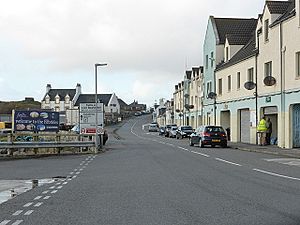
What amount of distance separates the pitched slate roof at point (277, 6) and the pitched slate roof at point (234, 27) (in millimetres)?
13568

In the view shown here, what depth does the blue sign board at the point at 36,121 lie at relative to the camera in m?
34.3

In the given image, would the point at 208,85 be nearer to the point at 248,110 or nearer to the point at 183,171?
the point at 248,110

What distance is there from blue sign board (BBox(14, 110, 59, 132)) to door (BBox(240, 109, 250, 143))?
1559cm

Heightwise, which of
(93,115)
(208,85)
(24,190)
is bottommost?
(24,190)

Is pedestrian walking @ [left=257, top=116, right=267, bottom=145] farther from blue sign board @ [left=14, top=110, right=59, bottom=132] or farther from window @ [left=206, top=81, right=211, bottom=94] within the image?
window @ [left=206, top=81, right=211, bottom=94]

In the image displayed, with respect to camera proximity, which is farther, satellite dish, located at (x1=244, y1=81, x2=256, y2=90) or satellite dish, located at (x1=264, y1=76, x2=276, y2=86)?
satellite dish, located at (x1=244, y1=81, x2=256, y2=90)

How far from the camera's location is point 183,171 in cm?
1864

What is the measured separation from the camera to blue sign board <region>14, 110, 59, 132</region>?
34344 millimetres

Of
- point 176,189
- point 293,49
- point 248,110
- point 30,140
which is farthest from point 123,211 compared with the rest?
point 248,110

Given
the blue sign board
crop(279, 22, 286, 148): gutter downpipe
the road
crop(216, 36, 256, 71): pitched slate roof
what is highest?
crop(216, 36, 256, 71): pitched slate roof

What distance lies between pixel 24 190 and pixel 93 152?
58.5 ft

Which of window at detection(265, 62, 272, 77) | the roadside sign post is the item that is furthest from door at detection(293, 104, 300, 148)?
the roadside sign post

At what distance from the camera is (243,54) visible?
4416 cm

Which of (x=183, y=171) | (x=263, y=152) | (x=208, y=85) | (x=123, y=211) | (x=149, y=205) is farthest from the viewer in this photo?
(x=208, y=85)
